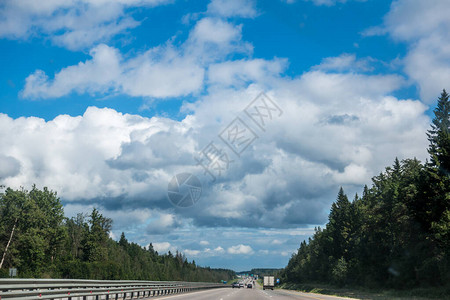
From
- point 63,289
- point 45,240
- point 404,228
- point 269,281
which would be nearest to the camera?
point 63,289

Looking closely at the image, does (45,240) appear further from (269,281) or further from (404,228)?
(404,228)

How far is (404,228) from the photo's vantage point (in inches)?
2060

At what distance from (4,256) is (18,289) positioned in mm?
65092

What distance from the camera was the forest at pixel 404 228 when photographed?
37.2 metres

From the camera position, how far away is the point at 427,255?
4816 cm

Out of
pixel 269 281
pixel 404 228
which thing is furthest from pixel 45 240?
pixel 404 228

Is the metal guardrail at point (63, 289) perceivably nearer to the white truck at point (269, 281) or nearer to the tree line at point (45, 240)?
the tree line at point (45, 240)

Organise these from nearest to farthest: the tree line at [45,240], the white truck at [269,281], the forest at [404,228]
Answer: the forest at [404,228], the tree line at [45,240], the white truck at [269,281]

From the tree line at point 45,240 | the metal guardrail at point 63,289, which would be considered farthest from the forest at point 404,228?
the tree line at point 45,240

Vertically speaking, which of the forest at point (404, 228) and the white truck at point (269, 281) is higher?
the forest at point (404, 228)

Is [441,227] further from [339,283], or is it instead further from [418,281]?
[339,283]

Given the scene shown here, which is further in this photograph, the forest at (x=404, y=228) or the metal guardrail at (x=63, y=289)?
the forest at (x=404, y=228)

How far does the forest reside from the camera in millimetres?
37188

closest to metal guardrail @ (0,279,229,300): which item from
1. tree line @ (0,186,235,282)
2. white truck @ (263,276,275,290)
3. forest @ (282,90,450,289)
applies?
forest @ (282,90,450,289)
